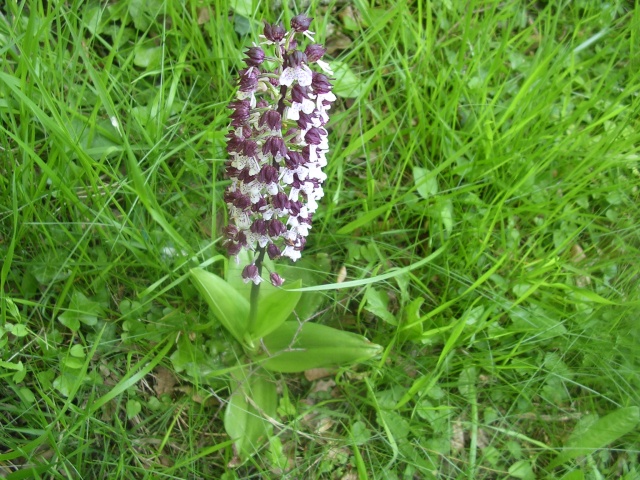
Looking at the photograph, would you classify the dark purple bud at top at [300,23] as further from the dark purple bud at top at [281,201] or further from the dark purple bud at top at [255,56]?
the dark purple bud at top at [281,201]

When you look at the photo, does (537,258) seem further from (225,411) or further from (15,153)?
(15,153)

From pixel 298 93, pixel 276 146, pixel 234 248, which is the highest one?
pixel 298 93

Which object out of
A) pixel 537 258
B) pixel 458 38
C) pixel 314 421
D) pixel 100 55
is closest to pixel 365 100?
pixel 458 38

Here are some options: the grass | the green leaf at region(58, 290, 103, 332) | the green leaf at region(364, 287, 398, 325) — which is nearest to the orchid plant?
the grass

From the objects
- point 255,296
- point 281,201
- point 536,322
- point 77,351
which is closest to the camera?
point 281,201

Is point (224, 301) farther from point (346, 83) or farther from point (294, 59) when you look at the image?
point (346, 83)

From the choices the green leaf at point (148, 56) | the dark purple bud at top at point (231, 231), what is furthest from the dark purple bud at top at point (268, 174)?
the green leaf at point (148, 56)

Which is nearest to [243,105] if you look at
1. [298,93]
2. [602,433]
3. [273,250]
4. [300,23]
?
[298,93]

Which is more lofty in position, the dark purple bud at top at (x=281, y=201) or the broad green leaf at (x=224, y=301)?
the dark purple bud at top at (x=281, y=201)
